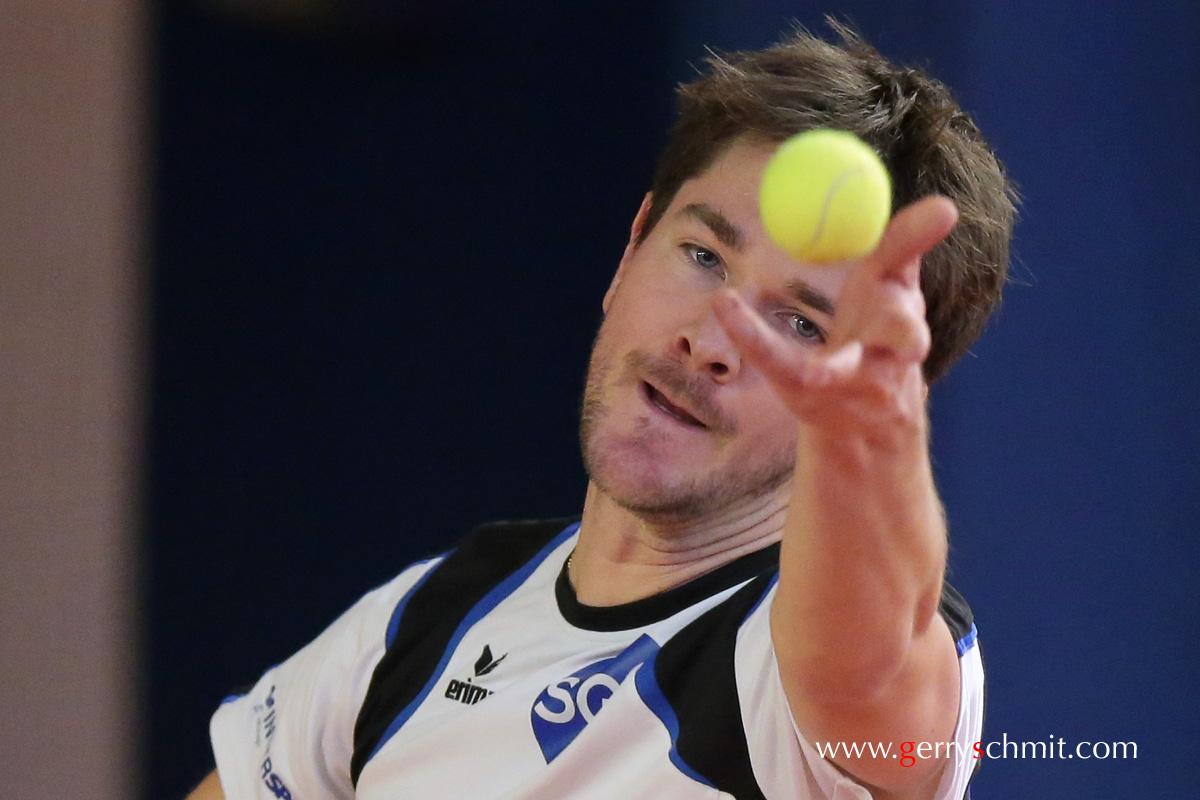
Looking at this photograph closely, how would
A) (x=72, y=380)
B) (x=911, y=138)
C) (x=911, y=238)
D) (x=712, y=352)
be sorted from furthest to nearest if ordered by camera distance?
(x=72, y=380)
(x=911, y=138)
(x=712, y=352)
(x=911, y=238)

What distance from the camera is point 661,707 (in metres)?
0.99

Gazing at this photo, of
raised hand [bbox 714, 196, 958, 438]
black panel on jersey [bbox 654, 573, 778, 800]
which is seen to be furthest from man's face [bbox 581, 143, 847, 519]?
raised hand [bbox 714, 196, 958, 438]

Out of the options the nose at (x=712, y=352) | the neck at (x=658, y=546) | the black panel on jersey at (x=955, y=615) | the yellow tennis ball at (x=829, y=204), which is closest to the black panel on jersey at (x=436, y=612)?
the neck at (x=658, y=546)

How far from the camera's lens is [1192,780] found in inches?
61.1

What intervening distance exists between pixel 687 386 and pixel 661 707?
27 centimetres

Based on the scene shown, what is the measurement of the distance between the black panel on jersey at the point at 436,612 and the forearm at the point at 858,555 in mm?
578

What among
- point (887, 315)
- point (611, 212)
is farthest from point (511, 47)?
point (887, 315)

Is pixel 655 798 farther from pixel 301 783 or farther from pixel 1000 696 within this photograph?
pixel 1000 696

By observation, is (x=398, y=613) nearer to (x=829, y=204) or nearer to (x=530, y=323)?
(x=829, y=204)

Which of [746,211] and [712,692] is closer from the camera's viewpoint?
[712,692]

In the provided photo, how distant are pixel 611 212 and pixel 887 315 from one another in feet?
5.19

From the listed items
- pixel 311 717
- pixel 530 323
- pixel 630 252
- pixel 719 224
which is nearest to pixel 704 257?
pixel 719 224

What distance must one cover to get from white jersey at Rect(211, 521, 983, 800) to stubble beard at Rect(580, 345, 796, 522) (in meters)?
0.06

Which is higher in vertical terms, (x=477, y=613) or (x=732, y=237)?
(x=732, y=237)
